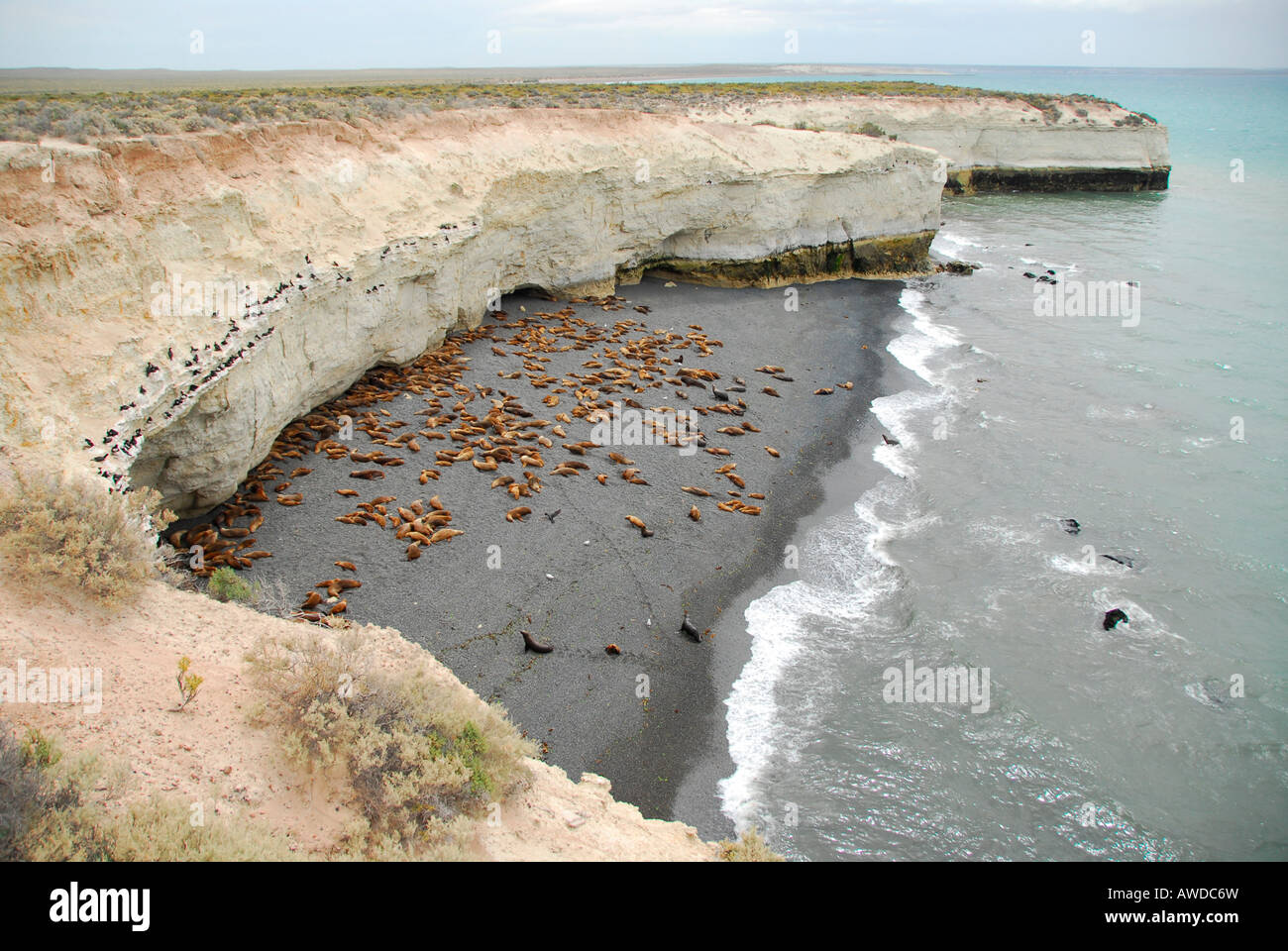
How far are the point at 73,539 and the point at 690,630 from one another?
8.21 metres

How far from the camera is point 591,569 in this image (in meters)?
13.1

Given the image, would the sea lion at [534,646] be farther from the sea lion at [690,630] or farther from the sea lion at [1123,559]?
the sea lion at [1123,559]

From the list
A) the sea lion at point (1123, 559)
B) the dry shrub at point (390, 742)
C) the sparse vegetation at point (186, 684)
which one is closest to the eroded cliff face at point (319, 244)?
the sparse vegetation at point (186, 684)

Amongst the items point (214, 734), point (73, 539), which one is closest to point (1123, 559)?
point (214, 734)

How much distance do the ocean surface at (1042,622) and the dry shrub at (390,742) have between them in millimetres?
3830

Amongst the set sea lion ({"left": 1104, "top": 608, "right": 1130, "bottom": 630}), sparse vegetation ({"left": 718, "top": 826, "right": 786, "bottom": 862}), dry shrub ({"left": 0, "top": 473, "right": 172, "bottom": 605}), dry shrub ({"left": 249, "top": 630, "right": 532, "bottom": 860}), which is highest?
dry shrub ({"left": 0, "top": 473, "right": 172, "bottom": 605})

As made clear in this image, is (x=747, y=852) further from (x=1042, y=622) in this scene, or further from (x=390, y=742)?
(x=1042, y=622)

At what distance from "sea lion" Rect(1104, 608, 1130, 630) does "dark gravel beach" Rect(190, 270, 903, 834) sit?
18.9 ft

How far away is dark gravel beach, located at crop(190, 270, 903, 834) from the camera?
34.4 feet

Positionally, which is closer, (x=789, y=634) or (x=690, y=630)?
(x=690, y=630)

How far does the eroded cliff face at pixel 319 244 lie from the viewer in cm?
1095

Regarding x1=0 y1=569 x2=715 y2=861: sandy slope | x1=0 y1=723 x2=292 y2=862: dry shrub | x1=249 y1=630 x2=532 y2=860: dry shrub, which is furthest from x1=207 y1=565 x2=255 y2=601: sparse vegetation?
x1=0 y1=723 x2=292 y2=862: dry shrub

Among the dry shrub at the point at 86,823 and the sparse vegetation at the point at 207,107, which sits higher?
the sparse vegetation at the point at 207,107

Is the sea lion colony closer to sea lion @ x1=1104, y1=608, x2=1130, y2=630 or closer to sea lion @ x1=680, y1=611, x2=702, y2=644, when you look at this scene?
sea lion @ x1=680, y1=611, x2=702, y2=644
